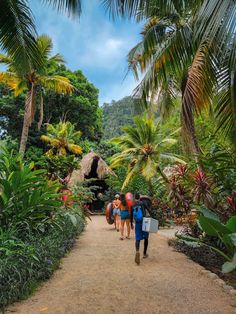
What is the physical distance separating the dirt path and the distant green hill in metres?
35.2

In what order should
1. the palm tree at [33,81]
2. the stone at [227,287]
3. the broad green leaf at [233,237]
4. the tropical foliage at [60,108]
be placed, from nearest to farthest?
1. the broad green leaf at [233,237]
2. the stone at [227,287]
3. the palm tree at [33,81]
4. the tropical foliage at [60,108]

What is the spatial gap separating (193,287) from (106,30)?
4.27 meters

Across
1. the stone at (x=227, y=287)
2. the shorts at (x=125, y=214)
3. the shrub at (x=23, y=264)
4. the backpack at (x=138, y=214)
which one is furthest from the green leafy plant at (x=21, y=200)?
the shorts at (x=125, y=214)

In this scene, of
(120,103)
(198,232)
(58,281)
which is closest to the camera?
(58,281)

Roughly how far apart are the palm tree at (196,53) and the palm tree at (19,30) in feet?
5.42

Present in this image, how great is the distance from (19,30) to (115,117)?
4312cm

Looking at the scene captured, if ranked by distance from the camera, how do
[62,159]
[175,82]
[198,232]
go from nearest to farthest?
[198,232]
[62,159]
[175,82]

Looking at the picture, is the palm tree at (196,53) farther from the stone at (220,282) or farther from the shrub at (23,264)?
the shrub at (23,264)

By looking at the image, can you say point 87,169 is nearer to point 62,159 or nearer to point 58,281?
point 62,159

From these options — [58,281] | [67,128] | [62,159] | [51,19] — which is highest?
[67,128]

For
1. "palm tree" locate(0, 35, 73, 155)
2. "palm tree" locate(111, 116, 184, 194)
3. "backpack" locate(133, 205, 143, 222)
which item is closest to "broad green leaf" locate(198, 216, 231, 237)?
"backpack" locate(133, 205, 143, 222)

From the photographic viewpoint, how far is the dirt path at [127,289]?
4.08 metres

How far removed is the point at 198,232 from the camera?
785 cm

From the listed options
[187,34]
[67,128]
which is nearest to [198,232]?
[187,34]
